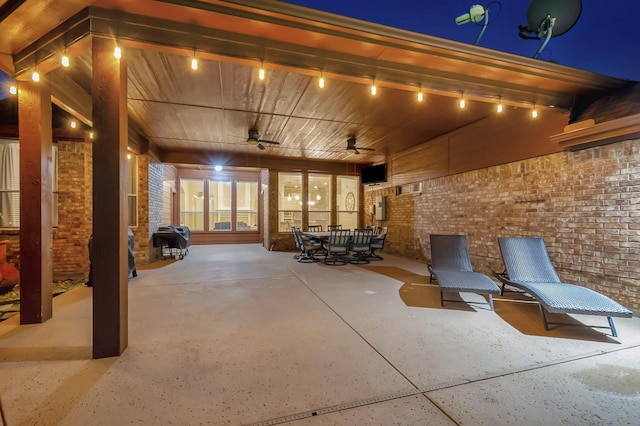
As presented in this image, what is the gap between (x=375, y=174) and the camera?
869 centimetres

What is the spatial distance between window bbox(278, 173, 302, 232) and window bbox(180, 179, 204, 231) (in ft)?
13.0

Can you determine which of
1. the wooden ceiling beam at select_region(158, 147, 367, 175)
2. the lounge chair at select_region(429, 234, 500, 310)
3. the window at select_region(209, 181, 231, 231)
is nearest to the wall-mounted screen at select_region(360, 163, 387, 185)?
the wooden ceiling beam at select_region(158, 147, 367, 175)

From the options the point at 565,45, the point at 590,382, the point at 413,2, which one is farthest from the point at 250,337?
the point at 565,45

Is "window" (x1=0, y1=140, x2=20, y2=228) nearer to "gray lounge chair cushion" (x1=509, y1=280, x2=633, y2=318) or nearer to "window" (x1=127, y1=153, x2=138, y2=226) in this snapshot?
"window" (x1=127, y1=153, x2=138, y2=226)

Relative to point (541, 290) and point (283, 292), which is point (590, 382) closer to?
point (541, 290)

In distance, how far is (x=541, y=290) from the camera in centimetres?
311

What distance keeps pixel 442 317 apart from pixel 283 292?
7.37 feet

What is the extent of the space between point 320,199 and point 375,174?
7.99 feet

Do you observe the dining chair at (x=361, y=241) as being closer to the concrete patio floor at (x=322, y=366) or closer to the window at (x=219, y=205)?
the concrete patio floor at (x=322, y=366)

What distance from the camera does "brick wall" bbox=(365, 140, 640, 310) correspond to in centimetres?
331

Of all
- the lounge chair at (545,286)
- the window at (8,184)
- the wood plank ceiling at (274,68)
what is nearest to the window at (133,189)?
the wood plank ceiling at (274,68)

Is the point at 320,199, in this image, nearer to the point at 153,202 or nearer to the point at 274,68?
the point at 153,202

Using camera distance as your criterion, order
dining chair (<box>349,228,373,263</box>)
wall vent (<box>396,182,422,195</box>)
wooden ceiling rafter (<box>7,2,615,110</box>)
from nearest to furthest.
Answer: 1. wooden ceiling rafter (<box>7,2,615,110</box>)
2. dining chair (<box>349,228,373,263</box>)
3. wall vent (<box>396,182,422,195</box>)

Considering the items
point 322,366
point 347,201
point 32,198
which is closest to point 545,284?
point 322,366
